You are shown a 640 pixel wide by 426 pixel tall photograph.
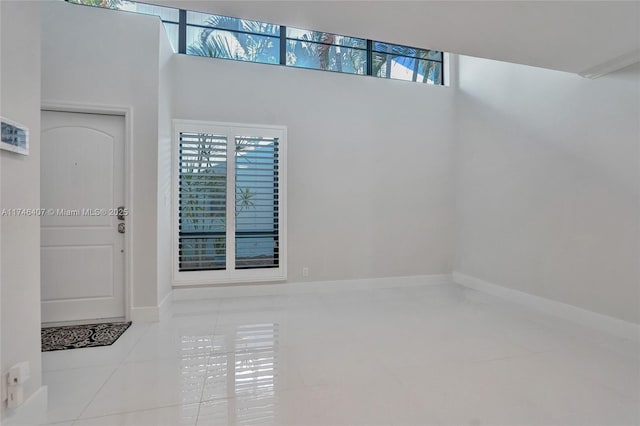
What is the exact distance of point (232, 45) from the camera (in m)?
4.21

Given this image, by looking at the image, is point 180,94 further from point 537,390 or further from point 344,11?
point 537,390

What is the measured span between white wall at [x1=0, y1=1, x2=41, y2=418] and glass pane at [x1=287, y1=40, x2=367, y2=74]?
319cm

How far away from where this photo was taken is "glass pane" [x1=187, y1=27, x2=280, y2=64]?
4.10 metres

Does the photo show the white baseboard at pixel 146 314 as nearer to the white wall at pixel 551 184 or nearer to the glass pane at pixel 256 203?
the glass pane at pixel 256 203

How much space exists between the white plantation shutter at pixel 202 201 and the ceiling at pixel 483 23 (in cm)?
200

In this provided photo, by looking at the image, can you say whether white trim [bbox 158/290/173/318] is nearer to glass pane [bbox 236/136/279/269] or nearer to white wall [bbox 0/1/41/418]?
glass pane [bbox 236/136/279/269]

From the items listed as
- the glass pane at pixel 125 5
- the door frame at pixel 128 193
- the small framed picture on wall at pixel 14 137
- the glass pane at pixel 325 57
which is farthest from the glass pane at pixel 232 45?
the small framed picture on wall at pixel 14 137

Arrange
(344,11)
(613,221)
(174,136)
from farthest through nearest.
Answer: (174,136), (613,221), (344,11)

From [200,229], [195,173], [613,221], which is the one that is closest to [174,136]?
[195,173]

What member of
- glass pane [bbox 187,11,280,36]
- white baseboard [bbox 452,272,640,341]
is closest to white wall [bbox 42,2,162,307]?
glass pane [bbox 187,11,280,36]

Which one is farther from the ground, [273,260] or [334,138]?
[334,138]

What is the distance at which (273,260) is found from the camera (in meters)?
4.19

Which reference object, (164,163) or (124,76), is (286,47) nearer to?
(124,76)

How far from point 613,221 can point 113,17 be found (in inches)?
211
